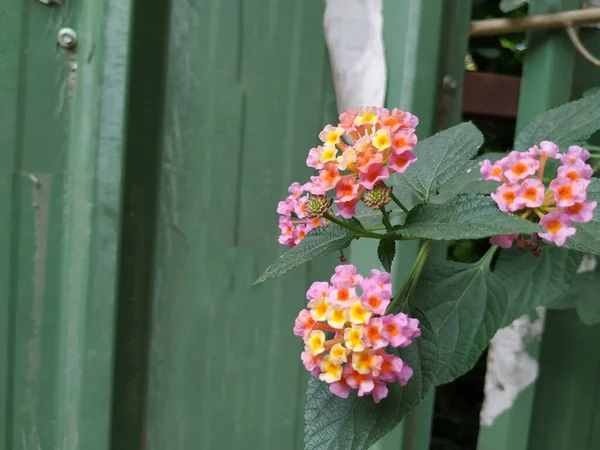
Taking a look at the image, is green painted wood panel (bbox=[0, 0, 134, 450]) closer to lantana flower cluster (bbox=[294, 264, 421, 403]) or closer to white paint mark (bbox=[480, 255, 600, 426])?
lantana flower cluster (bbox=[294, 264, 421, 403])

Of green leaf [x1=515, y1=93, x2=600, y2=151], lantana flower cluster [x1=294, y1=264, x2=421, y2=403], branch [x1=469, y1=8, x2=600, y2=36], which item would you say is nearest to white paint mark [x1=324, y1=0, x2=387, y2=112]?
branch [x1=469, y1=8, x2=600, y2=36]

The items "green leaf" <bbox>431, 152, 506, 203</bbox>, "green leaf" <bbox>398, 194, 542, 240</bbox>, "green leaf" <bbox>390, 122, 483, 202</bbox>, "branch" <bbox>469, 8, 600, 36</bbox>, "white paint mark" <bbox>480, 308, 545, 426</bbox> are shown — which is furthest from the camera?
"white paint mark" <bbox>480, 308, 545, 426</bbox>

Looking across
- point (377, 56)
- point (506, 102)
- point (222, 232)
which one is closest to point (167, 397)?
point (222, 232)

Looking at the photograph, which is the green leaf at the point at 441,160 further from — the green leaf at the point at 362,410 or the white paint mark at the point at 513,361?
the white paint mark at the point at 513,361

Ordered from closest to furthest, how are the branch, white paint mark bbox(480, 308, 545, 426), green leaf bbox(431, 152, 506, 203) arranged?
green leaf bbox(431, 152, 506, 203) → the branch → white paint mark bbox(480, 308, 545, 426)

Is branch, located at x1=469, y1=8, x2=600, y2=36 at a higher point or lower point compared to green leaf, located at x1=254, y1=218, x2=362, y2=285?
higher

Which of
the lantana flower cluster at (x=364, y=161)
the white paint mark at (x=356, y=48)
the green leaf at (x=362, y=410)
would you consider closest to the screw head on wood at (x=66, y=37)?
the white paint mark at (x=356, y=48)
